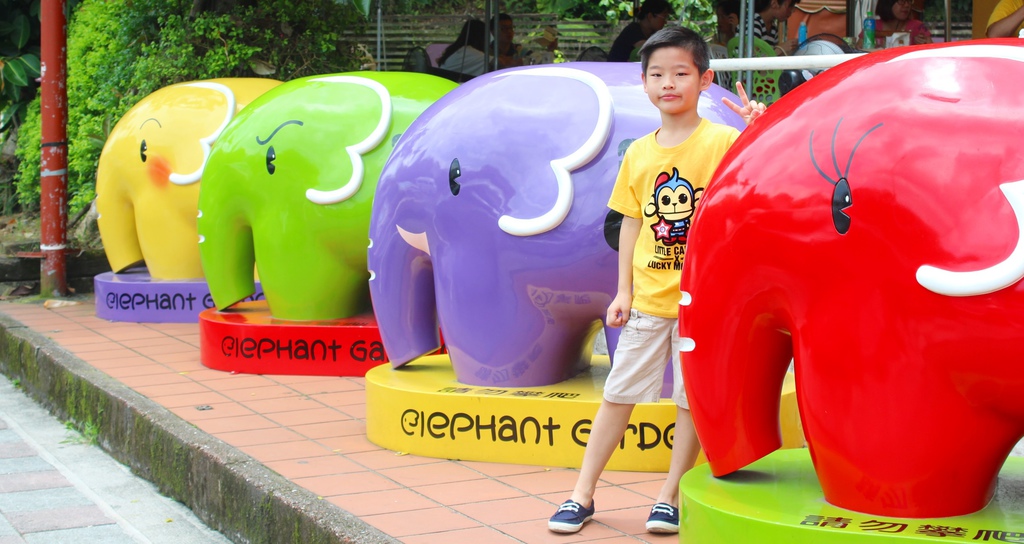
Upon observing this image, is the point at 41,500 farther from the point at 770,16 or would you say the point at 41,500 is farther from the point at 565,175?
the point at 770,16

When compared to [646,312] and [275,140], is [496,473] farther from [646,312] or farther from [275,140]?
[275,140]

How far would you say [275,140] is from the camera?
5883mm

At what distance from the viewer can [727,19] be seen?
8.23m

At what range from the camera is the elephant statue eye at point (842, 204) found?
2.50 metres

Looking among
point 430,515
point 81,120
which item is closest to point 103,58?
point 81,120

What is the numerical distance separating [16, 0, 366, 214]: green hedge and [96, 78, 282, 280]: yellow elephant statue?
5.29 ft

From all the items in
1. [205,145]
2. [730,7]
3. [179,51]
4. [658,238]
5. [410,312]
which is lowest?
[410,312]

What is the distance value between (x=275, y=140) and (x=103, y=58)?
5254 mm

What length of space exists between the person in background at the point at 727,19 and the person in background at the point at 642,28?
15.0 inches

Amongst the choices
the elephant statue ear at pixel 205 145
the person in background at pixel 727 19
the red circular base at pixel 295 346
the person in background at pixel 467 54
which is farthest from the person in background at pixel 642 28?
the red circular base at pixel 295 346

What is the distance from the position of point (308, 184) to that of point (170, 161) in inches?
76.8

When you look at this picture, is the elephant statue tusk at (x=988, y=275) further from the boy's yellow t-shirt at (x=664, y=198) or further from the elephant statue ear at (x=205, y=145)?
the elephant statue ear at (x=205, y=145)

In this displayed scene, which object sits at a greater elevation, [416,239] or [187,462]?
[416,239]

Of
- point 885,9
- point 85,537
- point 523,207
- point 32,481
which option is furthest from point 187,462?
point 885,9
